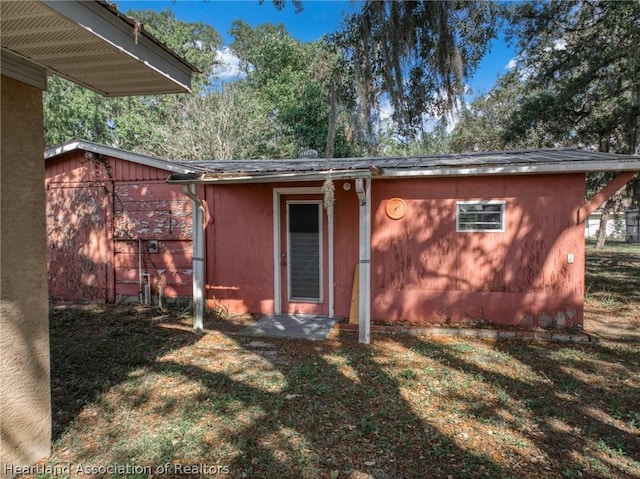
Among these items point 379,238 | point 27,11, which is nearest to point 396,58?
point 27,11

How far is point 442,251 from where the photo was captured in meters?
6.16

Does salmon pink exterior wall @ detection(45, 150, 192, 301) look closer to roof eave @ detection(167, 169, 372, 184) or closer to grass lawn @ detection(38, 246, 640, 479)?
roof eave @ detection(167, 169, 372, 184)

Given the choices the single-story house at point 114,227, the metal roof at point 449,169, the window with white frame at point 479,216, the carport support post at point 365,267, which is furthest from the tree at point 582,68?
the single-story house at point 114,227

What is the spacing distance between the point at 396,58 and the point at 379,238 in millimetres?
3641

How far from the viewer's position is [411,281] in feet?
20.7

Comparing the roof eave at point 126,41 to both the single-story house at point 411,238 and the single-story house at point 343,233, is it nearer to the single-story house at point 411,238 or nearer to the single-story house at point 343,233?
the single-story house at point 343,233

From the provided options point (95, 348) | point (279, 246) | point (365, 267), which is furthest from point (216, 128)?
point (365, 267)

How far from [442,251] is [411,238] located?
20.7 inches

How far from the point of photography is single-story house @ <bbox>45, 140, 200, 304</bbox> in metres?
7.49

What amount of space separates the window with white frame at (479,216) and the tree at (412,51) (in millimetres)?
2737

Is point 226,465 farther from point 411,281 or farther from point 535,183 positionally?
point 535,183

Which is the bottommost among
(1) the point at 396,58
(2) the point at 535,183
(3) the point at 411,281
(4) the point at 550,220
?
(3) the point at 411,281

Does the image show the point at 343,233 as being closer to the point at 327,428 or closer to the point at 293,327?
the point at 293,327

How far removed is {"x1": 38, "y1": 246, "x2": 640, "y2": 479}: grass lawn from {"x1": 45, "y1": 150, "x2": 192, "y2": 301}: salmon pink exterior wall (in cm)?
212
